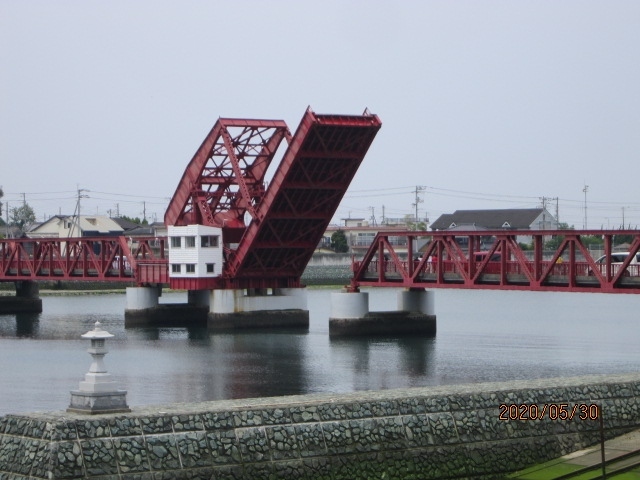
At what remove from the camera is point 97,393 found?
64.6ft

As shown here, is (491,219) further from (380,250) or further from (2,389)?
(2,389)

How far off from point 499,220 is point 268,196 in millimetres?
71112

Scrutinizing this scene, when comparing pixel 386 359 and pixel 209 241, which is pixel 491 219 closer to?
pixel 209 241

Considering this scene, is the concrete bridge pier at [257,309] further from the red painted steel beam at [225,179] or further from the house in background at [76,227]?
the house in background at [76,227]

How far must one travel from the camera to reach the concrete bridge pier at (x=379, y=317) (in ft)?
189

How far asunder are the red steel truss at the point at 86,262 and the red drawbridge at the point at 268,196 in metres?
0.14

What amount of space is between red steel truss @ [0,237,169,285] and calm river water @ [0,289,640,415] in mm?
2349

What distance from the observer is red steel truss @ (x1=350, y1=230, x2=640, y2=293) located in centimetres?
4675

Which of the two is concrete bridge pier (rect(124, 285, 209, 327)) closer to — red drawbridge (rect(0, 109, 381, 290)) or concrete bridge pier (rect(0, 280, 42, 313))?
red drawbridge (rect(0, 109, 381, 290))

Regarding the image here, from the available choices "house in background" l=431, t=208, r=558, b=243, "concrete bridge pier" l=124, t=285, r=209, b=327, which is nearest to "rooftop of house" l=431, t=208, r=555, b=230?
"house in background" l=431, t=208, r=558, b=243

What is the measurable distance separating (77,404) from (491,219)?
107 meters

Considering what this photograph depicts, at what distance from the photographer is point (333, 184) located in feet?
179
